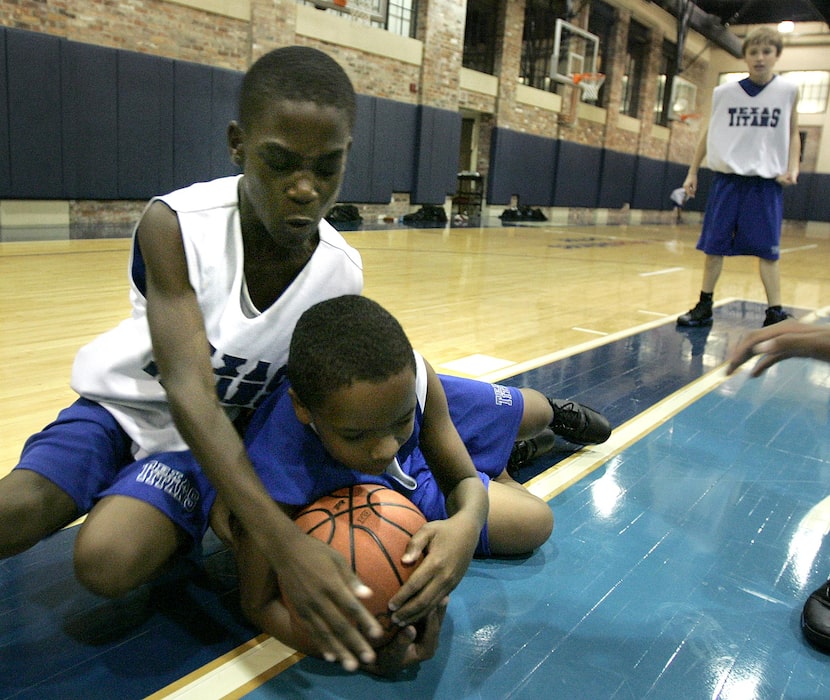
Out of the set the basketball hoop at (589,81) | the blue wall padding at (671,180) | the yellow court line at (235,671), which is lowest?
the yellow court line at (235,671)

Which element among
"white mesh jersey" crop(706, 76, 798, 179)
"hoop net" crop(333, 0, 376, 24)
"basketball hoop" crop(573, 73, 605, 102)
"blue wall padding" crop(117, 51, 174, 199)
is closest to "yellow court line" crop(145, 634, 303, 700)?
"white mesh jersey" crop(706, 76, 798, 179)

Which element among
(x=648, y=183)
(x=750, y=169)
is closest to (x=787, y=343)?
(x=750, y=169)

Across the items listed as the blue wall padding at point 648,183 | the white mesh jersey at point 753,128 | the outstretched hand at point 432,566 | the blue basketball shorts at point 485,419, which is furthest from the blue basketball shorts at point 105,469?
the blue wall padding at point 648,183

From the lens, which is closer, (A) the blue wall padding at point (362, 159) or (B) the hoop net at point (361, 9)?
(B) the hoop net at point (361, 9)

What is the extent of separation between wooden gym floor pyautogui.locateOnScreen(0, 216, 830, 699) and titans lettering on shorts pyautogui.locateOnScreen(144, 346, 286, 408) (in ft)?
1.22

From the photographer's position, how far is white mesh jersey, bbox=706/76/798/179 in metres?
4.20

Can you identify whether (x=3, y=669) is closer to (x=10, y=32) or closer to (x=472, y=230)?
(x=10, y=32)

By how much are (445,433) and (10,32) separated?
7.35 m

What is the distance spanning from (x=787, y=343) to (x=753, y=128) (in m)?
3.64

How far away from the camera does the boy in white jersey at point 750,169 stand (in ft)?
13.8

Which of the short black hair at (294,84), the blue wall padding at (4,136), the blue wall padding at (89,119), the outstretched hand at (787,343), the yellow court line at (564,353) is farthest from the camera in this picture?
the blue wall padding at (89,119)

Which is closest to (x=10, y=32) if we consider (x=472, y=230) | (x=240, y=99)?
(x=472, y=230)

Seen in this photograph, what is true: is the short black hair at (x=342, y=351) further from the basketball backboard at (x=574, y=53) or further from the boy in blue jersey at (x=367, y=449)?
the basketball backboard at (x=574, y=53)

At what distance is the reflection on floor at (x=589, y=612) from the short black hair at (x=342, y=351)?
0.49 meters
